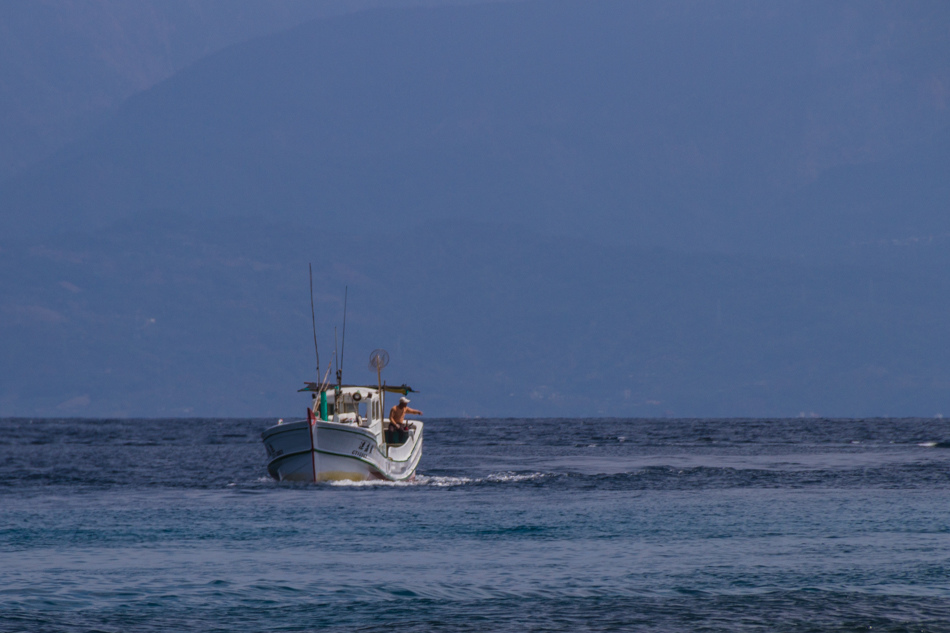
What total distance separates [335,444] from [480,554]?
18087 mm

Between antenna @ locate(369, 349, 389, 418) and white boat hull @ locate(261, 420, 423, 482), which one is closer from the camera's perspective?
white boat hull @ locate(261, 420, 423, 482)

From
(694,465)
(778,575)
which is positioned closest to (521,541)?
(778,575)

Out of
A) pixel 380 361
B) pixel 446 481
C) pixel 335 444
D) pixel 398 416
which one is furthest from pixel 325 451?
pixel 446 481

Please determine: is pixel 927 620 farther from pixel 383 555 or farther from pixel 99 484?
pixel 99 484

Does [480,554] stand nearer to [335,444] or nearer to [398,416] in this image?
[335,444]

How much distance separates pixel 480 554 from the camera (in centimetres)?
2291

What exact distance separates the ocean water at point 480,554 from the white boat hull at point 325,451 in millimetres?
744

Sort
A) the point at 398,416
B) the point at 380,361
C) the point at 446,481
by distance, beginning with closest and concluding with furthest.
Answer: the point at 398,416 → the point at 446,481 → the point at 380,361

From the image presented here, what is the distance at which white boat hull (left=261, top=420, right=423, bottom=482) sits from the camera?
40.3 m

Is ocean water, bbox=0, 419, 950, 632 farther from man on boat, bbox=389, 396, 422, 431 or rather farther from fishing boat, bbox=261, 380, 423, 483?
man on boat, bbox=389, 396, 422, 431

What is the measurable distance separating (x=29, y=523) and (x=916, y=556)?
20102 millimetres

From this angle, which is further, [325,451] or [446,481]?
[446,481]

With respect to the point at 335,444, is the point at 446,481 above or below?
below

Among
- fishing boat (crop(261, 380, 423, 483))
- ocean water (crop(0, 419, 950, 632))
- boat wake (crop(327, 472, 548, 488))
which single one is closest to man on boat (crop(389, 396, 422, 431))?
fishing boat (crop(261, 380, 423, 483))
